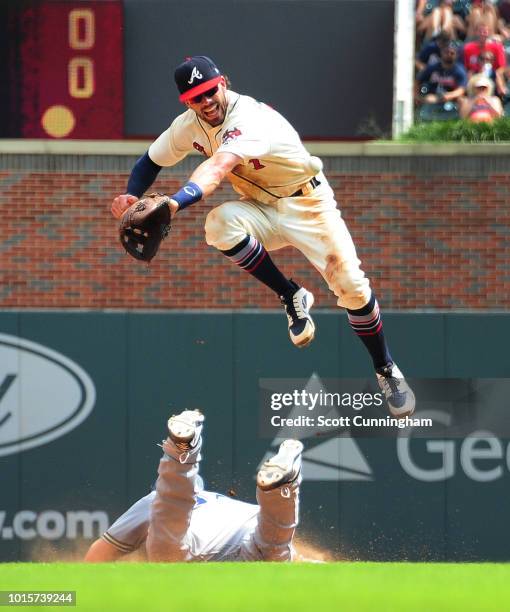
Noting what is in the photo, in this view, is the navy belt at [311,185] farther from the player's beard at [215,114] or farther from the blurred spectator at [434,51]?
the blurred spectator at [434,51]

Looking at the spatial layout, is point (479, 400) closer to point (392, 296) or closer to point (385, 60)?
Answer: point (392, 296)

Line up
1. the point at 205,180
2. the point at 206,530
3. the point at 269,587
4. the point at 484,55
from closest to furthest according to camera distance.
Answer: the point at 269,587, the point at 205,180, the point at 206,530, the point at 484,55

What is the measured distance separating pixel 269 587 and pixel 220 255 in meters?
6.73

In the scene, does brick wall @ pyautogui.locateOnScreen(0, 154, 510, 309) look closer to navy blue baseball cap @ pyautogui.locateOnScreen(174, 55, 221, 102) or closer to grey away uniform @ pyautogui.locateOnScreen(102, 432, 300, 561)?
grey away uniform @ pyautogui.locateOnScreen(102, 432, 300, 561)

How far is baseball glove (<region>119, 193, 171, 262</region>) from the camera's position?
720 centimetres

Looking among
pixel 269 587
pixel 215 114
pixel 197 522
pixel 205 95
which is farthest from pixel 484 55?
pixel 269 587

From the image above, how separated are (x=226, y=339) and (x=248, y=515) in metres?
3.19

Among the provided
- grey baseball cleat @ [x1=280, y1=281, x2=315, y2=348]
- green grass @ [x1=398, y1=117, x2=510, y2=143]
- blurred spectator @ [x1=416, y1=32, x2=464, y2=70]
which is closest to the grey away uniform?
grey baseball cleat @ [x1=280, y1=281, x2=315, y2=348]

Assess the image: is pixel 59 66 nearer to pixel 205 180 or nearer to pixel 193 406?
pixel 193 406

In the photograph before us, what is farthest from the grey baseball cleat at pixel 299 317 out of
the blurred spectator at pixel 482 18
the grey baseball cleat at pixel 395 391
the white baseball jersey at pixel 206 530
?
the blurred spectator at pixel 482 18

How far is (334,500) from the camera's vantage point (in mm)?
12727

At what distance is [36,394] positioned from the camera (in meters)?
12.8

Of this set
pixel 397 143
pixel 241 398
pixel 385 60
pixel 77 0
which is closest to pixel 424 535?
pixel 241 398

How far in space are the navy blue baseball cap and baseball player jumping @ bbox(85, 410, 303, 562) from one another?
99.8 inches
